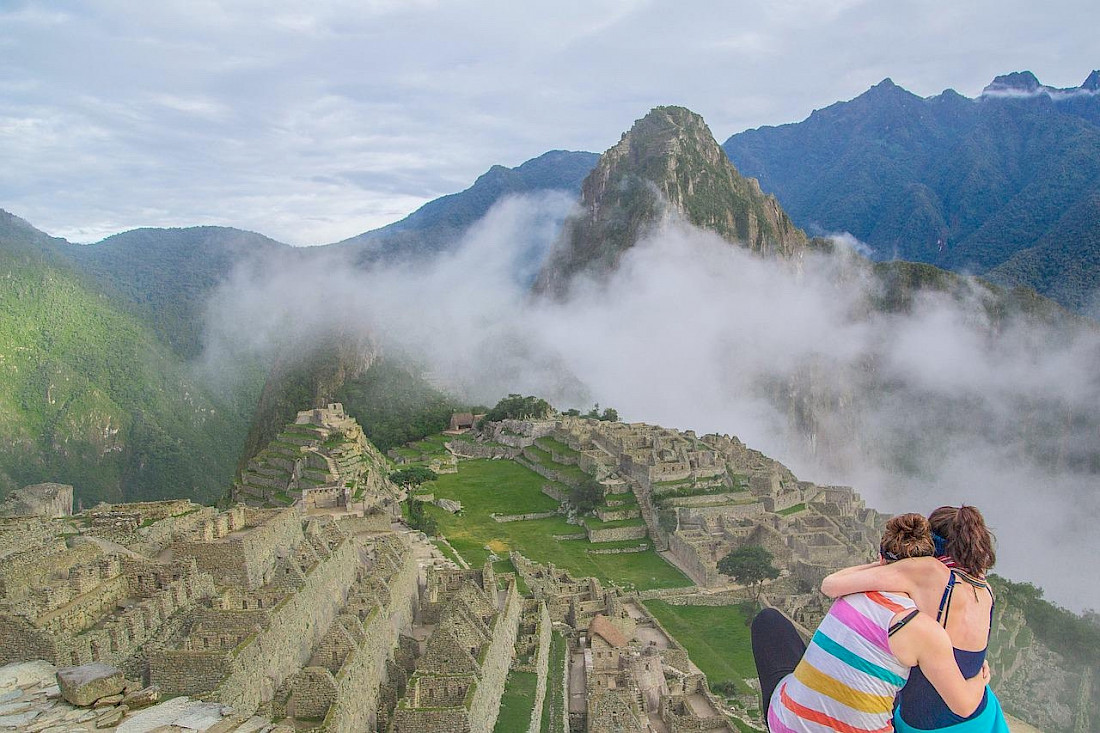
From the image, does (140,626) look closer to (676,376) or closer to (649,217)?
(676,376)

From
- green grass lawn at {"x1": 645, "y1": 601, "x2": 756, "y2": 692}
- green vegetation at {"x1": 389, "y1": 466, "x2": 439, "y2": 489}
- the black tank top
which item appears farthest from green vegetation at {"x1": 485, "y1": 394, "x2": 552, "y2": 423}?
the black tank top

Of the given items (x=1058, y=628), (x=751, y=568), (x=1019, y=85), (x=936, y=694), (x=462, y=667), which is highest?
(x=1019, y=85)

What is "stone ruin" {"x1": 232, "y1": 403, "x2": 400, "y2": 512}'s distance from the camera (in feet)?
109

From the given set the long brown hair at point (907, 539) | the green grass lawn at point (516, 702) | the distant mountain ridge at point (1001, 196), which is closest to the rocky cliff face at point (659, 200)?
the distant mountain ridge at point (1001, 196)

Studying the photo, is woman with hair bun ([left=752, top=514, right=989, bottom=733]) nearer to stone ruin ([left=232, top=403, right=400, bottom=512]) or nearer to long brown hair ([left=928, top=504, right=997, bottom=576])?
long brown hair ([left=928, top=504, right=997, bottom=576])

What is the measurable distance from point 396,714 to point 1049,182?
6875 inches

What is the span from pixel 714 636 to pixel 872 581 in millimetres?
25414

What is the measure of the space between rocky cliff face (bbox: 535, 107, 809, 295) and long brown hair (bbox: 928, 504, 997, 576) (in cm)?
13198

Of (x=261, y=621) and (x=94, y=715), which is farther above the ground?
(x=94, y=715)

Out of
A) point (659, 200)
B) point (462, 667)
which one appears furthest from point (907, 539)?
point (659, 200)

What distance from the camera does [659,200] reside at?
133 m

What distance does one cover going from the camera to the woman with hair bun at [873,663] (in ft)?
11.1

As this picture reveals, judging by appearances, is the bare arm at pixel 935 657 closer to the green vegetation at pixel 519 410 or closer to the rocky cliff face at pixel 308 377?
the green vegetation at pixel 519 410

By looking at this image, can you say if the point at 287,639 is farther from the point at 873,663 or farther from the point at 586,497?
the point at 586,497
